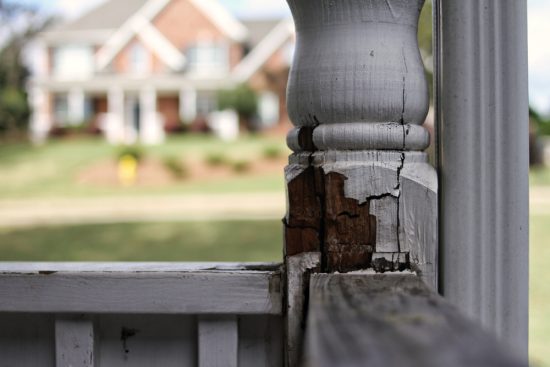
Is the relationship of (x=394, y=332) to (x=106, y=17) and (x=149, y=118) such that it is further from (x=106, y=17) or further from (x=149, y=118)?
(x=106, y=17)

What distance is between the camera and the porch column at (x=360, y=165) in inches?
37.4

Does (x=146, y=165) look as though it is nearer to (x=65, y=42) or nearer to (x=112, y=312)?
(x=65, y=42)

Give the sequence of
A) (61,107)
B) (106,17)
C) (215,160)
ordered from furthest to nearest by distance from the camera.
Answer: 1. (106,17)
2. (61,107)
3. (215,160)

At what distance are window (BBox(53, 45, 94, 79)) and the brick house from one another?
0.04m

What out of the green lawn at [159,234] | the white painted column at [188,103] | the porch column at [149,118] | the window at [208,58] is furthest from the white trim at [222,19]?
the green lawn at [159,234]

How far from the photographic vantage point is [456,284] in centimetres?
100

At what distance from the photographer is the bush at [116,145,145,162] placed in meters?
16.6

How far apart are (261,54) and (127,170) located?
1047cm

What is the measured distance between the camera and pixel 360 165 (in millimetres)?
947

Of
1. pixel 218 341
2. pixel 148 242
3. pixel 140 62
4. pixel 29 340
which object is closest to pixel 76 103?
pixel 140 62

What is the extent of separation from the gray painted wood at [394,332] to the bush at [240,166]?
51.5 ft

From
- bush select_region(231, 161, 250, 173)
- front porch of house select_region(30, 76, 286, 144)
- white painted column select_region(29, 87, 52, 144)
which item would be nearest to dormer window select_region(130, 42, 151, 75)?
front porch of house select_region(30, 76, 286, 144)

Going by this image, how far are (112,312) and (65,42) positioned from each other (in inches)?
1061

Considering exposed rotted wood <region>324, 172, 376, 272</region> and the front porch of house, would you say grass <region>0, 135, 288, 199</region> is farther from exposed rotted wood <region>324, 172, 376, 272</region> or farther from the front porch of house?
exposed rotted wood <region>324, 172, 376, 272</region>
